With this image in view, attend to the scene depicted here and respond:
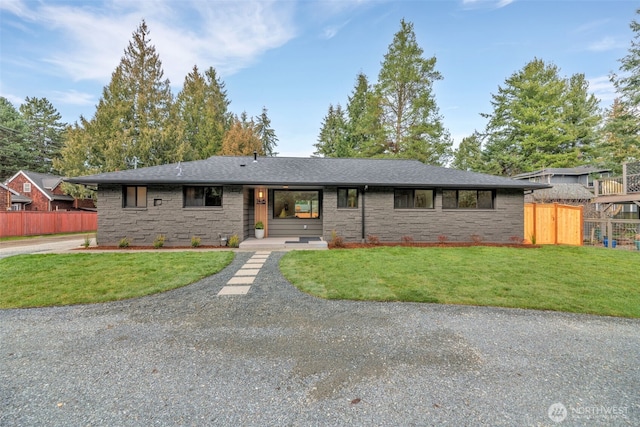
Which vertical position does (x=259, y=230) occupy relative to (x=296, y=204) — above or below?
below

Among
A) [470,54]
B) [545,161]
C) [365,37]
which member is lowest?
[545,161]

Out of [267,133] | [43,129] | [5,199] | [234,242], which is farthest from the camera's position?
[267,133]

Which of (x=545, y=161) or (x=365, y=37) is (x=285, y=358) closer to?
(x=365, y=37)

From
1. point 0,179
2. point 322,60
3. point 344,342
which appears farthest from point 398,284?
point 0,179

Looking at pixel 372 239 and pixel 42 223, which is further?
pixel 42 223

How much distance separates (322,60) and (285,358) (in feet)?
55.9

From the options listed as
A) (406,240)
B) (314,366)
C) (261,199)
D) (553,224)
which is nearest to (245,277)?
(314,366)

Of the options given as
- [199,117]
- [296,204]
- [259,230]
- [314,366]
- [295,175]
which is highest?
[199,117]

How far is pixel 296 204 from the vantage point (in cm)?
1236

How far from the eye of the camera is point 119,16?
33.6 ft

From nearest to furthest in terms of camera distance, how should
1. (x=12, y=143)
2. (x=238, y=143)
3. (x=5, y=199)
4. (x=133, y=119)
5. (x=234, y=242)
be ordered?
(x=234, y=242), (x=133, y=119), (x=5, y=199), (x=238, y=143), (x=12, y=143)

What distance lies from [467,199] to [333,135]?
65.1ft

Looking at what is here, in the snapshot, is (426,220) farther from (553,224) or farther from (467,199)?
(553,224)

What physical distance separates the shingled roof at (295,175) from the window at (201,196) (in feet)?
1.69
